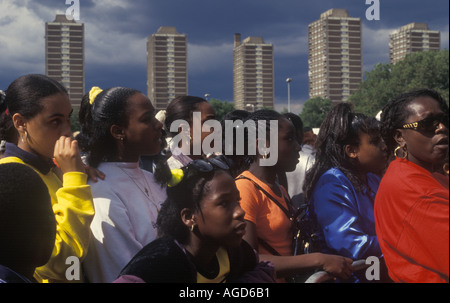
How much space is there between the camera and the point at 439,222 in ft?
4.70

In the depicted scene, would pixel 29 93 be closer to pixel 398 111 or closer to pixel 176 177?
pixel 176 177

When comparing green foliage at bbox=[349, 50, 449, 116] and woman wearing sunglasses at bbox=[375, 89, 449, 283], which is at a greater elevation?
green foliage at bbox=[349, 50, 449, 116]

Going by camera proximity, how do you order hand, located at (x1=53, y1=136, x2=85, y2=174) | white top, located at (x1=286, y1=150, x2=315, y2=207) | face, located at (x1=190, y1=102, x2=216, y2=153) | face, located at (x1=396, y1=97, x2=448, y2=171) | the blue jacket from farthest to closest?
white top, located at (x1=286, y1=150, x2=315, y2=207) → face, located at (x1=190, y1=102, x2=216, y2=153) → the blue jacket → hand, located at (x1=53, y1=136, x2=85, y2=174) → face, located at (x1=396, y1=97, x2=448, y2=171)

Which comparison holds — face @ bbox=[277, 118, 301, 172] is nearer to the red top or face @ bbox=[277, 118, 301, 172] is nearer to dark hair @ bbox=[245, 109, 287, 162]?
dark hair @ bbox=[245, 109, 287, 162]

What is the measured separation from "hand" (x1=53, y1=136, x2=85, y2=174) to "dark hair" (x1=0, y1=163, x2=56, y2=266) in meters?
0.28

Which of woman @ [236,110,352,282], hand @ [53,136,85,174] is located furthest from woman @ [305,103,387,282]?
hand @ [53,136,85,174]

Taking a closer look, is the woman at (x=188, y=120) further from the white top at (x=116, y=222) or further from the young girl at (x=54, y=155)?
the young girl at (x=54, y=155)

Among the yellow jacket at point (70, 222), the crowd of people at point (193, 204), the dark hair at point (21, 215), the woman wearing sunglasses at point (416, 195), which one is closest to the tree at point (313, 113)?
the crowd of people at point (193, 204)

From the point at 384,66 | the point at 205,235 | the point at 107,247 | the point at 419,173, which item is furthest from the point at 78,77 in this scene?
the point at 384,66

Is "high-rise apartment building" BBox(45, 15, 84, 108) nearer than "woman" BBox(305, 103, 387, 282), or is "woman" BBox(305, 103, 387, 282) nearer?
"woman" BBox(305, 103, 387, 282)

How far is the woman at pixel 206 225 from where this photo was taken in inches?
65.2

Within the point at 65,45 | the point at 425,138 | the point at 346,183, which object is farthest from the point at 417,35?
the point at 65,45

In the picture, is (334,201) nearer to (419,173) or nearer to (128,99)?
(419,173)

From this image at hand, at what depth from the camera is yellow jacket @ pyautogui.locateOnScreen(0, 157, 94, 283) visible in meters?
1.66
